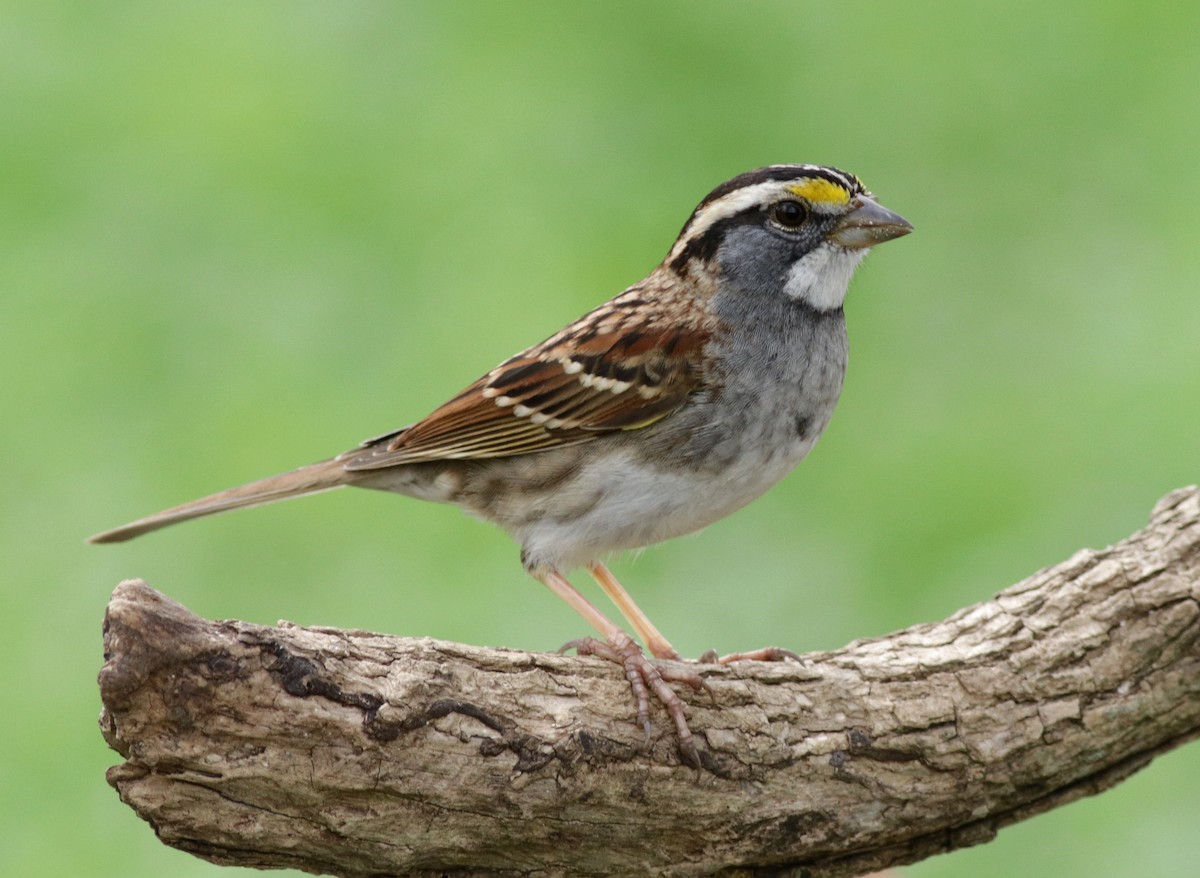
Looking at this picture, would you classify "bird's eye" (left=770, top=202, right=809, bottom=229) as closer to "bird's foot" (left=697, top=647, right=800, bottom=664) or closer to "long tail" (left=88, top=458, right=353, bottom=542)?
"bird's foot" (left=697, top=647, right=800, bottom=664)

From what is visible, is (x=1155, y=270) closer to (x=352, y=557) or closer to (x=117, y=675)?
(x=352, y=557)

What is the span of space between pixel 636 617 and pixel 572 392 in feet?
2.71

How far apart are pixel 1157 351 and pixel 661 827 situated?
4.77 m

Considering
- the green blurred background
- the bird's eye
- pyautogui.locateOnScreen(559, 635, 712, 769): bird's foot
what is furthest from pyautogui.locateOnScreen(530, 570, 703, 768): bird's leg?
the green blurred background

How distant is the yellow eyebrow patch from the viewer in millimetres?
5371

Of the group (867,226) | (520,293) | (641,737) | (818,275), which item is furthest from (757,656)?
(520,293)

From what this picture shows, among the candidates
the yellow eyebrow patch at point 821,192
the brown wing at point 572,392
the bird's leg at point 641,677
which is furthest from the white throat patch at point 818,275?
the bird's leg at point 641,677

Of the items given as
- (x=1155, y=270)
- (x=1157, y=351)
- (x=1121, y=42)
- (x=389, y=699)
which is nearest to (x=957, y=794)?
(x=389, y=699)

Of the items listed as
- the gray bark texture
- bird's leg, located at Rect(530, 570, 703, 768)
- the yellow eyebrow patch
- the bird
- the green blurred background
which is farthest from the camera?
the green blurred background

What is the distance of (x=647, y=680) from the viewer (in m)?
4.85

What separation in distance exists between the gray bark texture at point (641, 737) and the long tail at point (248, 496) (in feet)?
3.94

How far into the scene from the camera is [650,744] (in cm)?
476

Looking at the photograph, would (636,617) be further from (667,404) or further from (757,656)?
(667,404)

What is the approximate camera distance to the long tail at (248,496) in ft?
18.1
